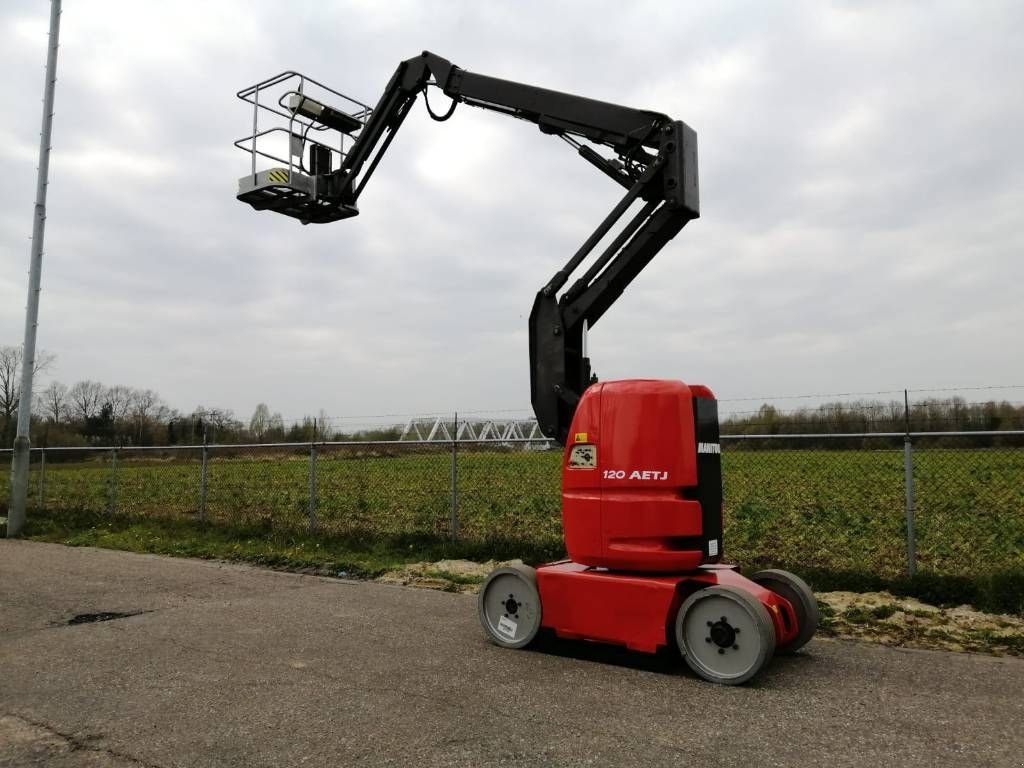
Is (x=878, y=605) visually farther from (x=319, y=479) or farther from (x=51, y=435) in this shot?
(x=51, y=435)

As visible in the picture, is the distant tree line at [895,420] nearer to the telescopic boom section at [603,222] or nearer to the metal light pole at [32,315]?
the telescopic boom section at [603,222]

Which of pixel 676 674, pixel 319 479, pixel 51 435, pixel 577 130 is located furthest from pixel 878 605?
pixel 51 435

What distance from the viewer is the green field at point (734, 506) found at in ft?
31.0

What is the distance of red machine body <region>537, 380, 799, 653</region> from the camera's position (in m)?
5.39

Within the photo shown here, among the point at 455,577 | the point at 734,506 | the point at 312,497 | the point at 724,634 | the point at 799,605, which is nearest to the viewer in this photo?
the point at 724,634

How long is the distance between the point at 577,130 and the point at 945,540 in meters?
7.04

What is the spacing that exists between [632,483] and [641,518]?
249mm

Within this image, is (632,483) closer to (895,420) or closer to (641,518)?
(641,518)

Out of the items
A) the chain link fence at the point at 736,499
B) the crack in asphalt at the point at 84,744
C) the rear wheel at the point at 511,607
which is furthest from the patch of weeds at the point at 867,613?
the crack in asphalt at the point at 84,744

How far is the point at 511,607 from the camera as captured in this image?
237 inches

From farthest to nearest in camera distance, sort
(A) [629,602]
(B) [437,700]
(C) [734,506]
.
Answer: (C) [734,506] → (A) [629,602] → (B) [437,700]

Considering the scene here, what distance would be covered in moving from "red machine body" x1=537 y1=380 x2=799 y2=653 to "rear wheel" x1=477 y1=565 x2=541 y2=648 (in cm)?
10

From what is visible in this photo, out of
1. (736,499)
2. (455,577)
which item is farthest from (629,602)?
(736,499)

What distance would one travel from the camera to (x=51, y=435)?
158 ft
